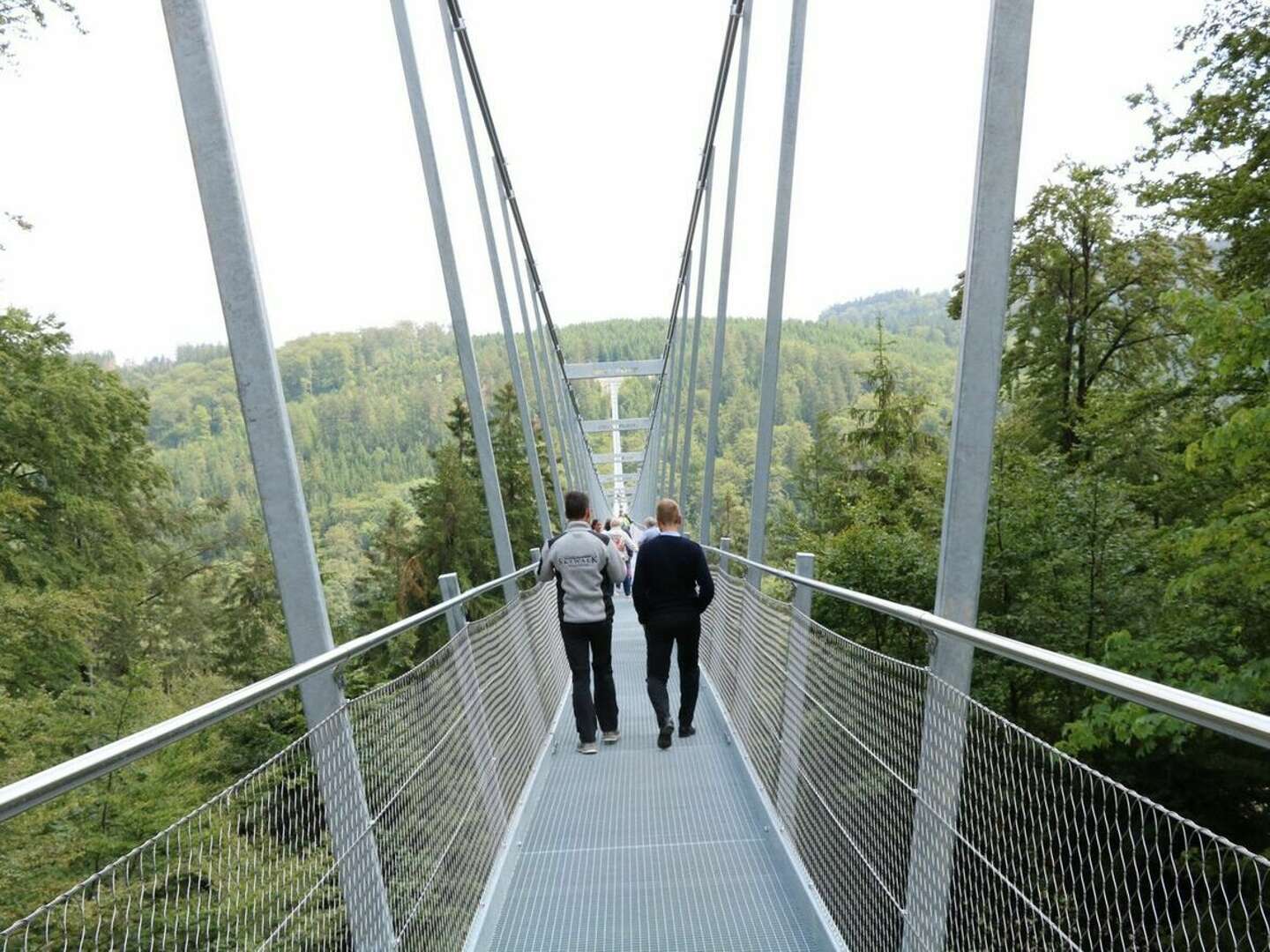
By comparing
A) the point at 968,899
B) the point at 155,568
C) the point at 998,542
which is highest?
the point at 968,899

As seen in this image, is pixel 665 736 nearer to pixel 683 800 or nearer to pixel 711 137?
pixel 683 800

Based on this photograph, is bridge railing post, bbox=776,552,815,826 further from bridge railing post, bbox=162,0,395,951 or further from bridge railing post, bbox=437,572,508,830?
bridge railing post, bbox=162,0,395,951

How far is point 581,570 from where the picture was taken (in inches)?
203

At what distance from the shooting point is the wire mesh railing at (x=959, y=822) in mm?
1512

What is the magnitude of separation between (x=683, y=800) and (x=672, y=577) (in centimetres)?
107

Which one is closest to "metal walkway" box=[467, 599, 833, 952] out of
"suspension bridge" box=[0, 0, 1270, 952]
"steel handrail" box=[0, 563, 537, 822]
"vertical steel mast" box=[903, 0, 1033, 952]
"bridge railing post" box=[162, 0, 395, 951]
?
"suspension bridge" box=[0, 0, 1270, 952]

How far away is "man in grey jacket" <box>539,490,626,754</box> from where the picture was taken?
17.0ft

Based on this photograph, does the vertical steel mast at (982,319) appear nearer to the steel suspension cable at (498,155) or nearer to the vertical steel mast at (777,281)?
the vertical steel mast at (777,281)

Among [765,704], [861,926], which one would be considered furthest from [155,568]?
[861,926]

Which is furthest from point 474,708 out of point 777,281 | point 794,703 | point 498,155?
point 498,155

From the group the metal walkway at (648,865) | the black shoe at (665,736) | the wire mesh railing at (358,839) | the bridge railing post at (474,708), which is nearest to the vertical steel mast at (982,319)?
the metal walkway at (648,865)

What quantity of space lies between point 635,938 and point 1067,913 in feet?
5.57

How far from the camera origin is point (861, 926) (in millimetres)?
2926

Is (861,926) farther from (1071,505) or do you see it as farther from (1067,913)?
(1071,505)
